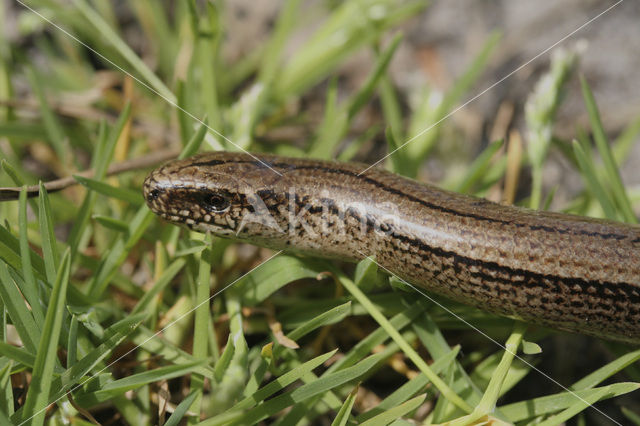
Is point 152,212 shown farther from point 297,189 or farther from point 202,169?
point 297,189

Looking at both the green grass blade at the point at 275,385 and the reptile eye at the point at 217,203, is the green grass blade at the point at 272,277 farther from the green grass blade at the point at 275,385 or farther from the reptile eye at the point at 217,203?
the green grass blade at the point at 275,385

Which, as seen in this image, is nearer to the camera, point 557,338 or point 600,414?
point 600,414

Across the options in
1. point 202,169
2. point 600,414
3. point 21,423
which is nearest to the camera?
point 21,423

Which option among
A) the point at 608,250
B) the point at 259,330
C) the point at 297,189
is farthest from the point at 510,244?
the point at 259,330

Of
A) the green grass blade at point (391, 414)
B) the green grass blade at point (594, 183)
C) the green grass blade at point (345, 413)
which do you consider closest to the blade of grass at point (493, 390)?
the green grass blade at point (391, 414)

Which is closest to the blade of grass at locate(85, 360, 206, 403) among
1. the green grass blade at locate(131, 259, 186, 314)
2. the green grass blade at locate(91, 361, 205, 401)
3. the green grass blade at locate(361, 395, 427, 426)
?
the green grass blade at locate(91, 361, 205, 401)

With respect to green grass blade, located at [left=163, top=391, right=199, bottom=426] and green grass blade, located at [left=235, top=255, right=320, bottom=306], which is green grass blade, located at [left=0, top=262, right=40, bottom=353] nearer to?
green grass blade, located at [left=163, top=391, right=199, bottom=426]
